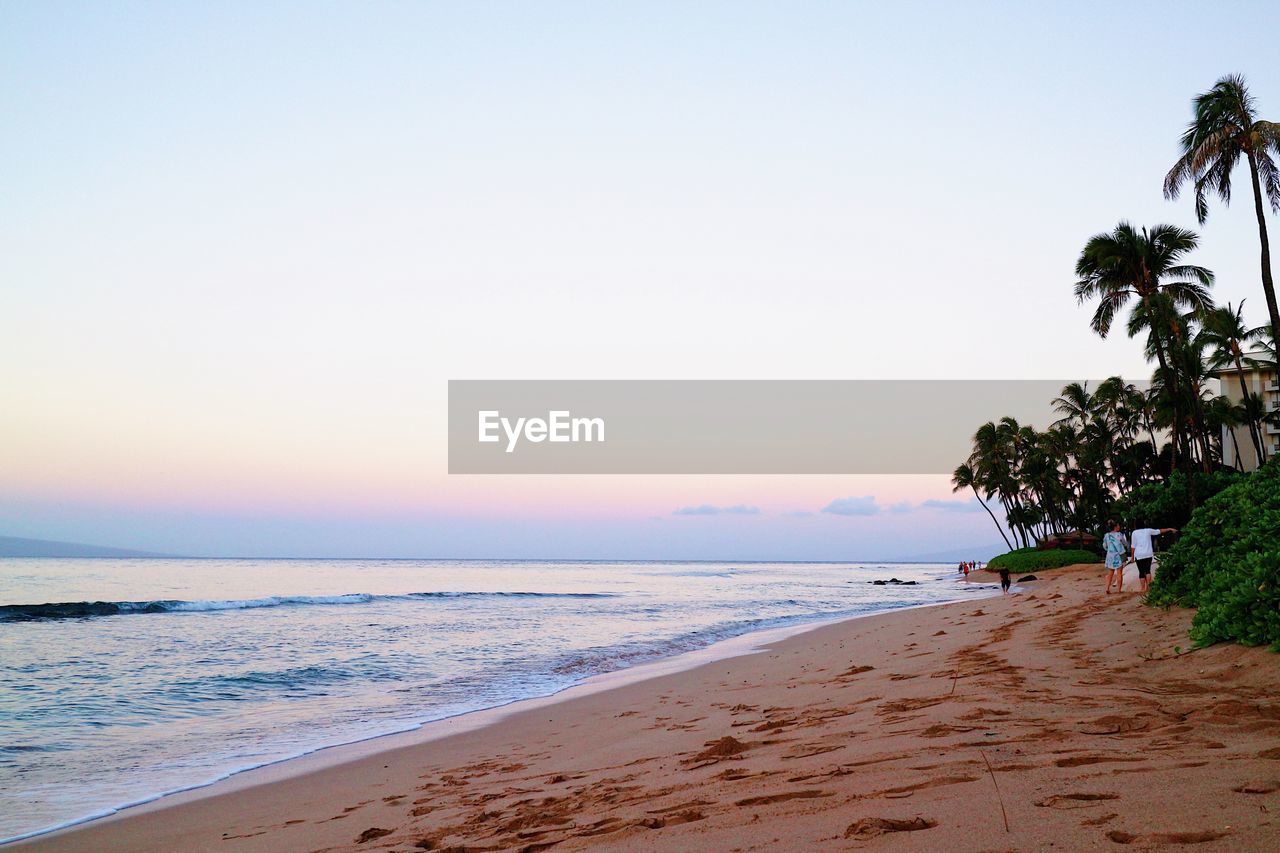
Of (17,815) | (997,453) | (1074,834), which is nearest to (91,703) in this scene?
(17,815)

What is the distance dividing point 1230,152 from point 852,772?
78.4 ft

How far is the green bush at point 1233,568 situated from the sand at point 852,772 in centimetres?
28

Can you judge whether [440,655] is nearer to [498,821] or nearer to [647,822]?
[498,821]

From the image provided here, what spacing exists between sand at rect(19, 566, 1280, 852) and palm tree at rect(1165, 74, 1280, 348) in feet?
53.1

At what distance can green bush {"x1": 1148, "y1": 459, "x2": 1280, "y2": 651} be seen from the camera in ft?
22.1

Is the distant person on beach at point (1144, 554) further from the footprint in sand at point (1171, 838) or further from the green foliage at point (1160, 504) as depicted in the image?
the footprint in sand at point (1171, 838)

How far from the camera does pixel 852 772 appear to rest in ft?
15.1

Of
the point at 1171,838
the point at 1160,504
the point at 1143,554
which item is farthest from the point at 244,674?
the point at 1160,504

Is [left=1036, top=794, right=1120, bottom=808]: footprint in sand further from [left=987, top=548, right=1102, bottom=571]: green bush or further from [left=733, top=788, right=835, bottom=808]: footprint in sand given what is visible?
[left=987, top=548, right=1102, bottom=571]: green bush

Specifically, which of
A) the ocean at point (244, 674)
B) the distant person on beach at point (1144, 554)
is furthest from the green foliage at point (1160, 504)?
the ocean at point (244, 674)

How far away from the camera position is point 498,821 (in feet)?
16.7

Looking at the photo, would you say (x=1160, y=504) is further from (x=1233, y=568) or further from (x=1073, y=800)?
(x=1073, y=800)

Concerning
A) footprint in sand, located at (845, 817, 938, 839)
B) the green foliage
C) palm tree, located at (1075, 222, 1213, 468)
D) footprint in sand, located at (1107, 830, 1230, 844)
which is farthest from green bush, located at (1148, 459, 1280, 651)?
palm tree, located at (1075, 222, 1213, 468)

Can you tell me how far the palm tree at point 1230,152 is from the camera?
67.8ft
